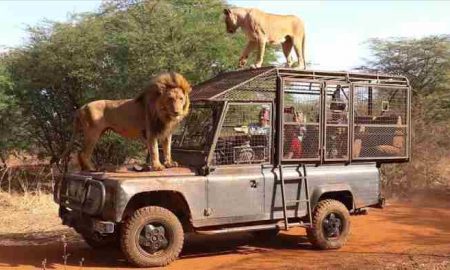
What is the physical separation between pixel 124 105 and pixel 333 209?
302 centimetres

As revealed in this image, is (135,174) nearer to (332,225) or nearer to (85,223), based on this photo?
(85,223)

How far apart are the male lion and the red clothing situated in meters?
1.41

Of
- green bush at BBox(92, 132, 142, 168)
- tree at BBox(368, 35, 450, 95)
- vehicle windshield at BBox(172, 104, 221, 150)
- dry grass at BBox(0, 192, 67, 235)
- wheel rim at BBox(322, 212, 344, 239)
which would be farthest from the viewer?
tree at BBox(368, 35, 450, 95)

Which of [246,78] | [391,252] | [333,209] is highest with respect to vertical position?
[246,78]

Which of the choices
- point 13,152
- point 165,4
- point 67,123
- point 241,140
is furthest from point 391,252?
point 13,152

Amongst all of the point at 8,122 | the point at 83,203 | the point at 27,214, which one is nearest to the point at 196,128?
the point at 83,203

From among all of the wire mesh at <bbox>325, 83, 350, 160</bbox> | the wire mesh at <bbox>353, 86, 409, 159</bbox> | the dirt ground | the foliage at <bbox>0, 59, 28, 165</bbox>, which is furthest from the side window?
the foliage at <bbox>0, 59, 28, 165</bbox>

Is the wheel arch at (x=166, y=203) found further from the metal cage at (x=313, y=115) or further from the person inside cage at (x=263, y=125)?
the person inside cage at (x=263, y=125)

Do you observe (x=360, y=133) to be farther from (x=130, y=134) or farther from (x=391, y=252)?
(x=130, y=134)

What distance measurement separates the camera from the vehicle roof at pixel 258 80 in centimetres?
737

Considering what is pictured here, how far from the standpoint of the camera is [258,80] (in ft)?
24.7

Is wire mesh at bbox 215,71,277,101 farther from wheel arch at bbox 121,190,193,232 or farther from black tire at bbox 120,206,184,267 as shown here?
black tire at bbox 120,206,184,267

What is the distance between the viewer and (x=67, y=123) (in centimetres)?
1633

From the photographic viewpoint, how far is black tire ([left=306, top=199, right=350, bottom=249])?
795cm
